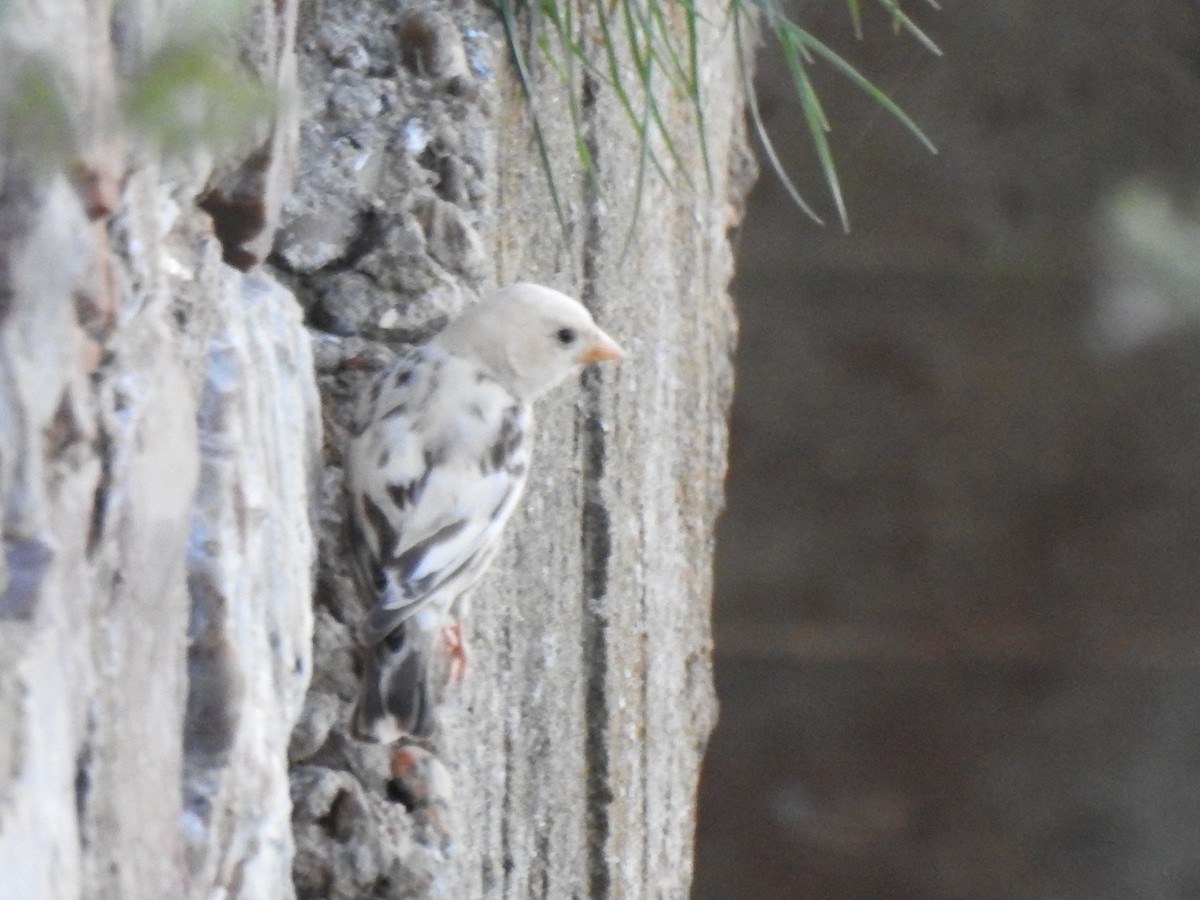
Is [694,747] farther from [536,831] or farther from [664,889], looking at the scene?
[536,831]

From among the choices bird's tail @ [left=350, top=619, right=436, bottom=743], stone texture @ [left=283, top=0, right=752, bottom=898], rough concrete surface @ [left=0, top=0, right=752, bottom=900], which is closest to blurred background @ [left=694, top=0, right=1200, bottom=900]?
rough concrete surface @ [left=0, top=0, right=752, bottom=900]

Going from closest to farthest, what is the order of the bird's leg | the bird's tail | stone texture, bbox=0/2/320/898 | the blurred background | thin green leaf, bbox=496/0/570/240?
1. stone texture, bbox=0/2/320/898
2. the bird's tail
3. the bird's leg
4. thin green leaf, bbox=496/0/570/240
5. the blurred background

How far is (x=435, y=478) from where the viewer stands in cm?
157

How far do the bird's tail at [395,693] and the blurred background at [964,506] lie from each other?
10.3 ft

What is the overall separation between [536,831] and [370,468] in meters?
0.39

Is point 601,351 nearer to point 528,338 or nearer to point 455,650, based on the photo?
point 528,338

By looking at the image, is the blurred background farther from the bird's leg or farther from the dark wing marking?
the bird's leg

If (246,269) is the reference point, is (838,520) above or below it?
below

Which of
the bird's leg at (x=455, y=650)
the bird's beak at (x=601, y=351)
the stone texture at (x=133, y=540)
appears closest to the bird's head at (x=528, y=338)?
the bird's beak at (x=601, y=351)

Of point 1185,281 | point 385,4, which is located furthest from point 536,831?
point 1185,281

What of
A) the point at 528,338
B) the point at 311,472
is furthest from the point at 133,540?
the point at 528,338

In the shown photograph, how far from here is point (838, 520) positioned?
495 centimetres

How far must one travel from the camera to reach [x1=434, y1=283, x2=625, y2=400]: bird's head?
1.62 metres

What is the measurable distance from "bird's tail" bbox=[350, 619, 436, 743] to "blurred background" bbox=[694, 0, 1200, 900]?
3.13m
